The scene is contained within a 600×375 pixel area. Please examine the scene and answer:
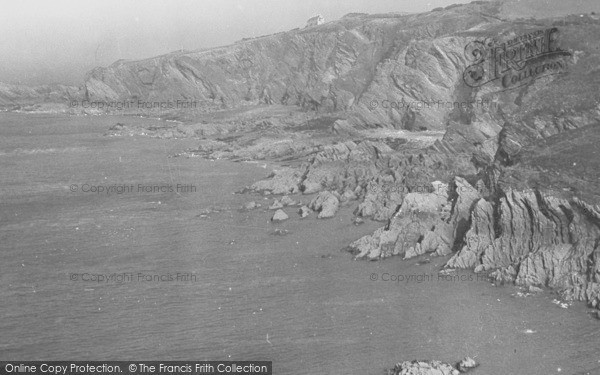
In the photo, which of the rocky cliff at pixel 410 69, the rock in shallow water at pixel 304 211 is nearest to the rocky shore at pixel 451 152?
the rock in shallow water at pixel 304 211

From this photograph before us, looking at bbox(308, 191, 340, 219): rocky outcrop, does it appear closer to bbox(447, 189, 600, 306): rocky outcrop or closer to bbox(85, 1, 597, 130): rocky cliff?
bbox(447, 189, 600, 306): rocky outcrop

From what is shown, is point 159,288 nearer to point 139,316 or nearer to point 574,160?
point 139,316

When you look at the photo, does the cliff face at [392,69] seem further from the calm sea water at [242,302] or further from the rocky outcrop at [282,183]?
the calm sea water at [242,302]

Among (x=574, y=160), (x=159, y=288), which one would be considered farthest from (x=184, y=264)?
(x=574, y=160)

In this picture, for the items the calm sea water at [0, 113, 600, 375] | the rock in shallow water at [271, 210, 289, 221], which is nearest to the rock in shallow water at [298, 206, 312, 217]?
the calm sea water at [0, 113, 600, 375]

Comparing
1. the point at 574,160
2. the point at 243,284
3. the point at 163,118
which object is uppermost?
the point at 574,160

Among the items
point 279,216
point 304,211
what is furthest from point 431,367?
point 304,211
